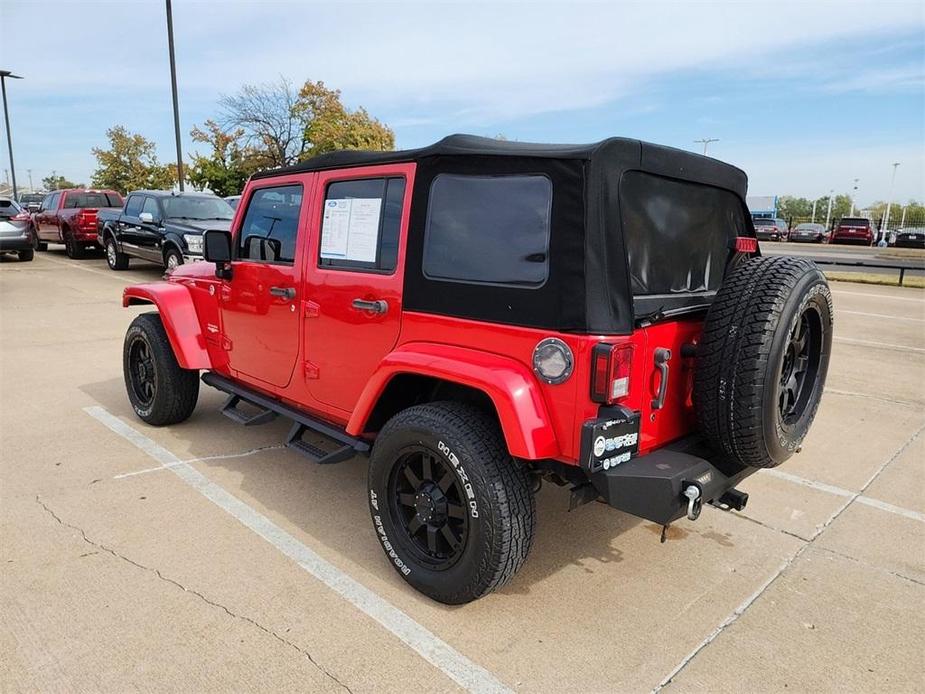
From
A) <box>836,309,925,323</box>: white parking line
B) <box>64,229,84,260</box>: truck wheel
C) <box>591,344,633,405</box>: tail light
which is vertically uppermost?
<box>591,344,633,405</box>: tail light

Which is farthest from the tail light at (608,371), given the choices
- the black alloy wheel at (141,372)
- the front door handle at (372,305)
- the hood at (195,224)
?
the hood at (195,224)

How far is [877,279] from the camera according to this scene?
15.8m

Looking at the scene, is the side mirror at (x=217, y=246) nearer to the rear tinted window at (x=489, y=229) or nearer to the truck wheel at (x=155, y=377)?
the truck wheel at (x=155, y=377)

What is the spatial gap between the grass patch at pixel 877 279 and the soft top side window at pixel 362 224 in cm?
1555

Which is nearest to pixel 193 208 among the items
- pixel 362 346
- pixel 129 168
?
pixel 362 346

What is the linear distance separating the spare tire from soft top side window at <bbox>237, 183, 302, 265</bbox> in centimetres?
229

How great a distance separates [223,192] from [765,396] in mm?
32511

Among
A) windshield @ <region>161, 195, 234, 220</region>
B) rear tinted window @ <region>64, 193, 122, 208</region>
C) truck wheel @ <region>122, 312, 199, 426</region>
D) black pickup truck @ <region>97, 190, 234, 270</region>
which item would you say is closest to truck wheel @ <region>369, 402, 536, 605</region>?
truck wheel @ <region>122, 312, 199, 426</region>

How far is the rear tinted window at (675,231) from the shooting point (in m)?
2.70

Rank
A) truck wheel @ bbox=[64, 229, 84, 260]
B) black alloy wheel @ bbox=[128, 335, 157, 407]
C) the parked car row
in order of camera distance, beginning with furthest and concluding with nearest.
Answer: truck wheel @ bbox=[64, 229, 84, 260], the parked car row, black alloy wheel @ bbox=[128, 335, 157, 407]

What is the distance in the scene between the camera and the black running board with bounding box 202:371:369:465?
3291mm

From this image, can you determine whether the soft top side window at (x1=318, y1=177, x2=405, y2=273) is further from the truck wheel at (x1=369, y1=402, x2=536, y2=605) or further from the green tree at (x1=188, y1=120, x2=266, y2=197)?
the green tree at (x1=188, y1=120, x2=266, y2=197)

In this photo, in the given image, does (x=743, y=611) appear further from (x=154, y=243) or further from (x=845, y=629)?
(x=154, y=243)

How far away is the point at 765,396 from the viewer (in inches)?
98.3
